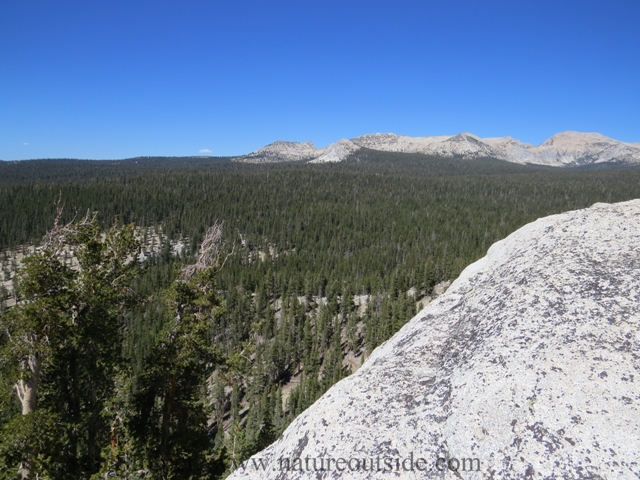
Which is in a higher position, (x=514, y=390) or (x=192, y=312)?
(x=514, y=390)

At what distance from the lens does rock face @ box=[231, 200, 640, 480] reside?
355 cm

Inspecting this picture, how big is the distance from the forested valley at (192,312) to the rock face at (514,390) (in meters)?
6.42

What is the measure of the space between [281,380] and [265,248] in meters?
81.5

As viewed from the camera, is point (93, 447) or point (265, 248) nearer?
point (93, 447)

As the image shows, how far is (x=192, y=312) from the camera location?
1316cm

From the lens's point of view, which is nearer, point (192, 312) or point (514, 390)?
point (514, 390)

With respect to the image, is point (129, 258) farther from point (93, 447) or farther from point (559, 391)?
point (559, 391)

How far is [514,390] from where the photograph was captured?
4.09 metres

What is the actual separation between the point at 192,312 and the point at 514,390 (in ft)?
37.8

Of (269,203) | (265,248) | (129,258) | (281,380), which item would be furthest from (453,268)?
(269,203)

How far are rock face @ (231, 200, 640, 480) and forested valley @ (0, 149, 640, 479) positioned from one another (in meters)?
6.42

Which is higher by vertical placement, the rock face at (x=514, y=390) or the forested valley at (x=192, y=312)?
the rock face at (x=514, y=390)

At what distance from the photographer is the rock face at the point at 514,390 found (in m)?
3.55

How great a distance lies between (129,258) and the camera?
42.9ft
